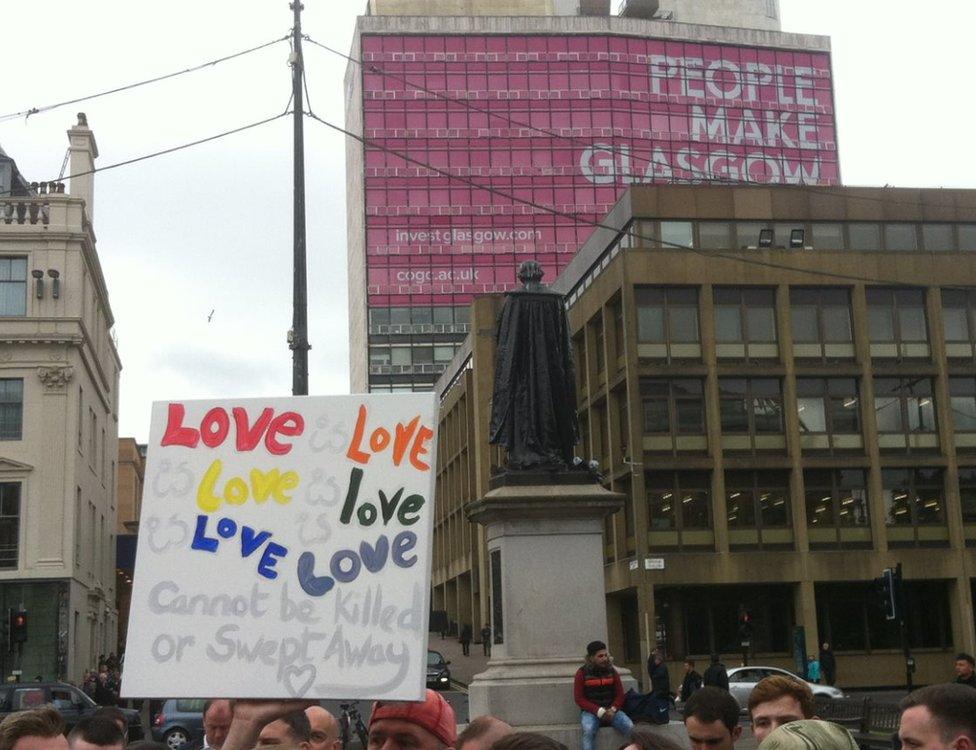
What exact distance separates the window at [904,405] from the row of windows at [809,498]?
1532 mm

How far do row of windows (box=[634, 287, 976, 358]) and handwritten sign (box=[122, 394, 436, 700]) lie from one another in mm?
44023

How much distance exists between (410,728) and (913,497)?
154 feet

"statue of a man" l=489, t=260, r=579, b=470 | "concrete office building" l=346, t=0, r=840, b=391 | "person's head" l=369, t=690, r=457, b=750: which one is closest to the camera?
"person's head" l=369, t=690, r=457, b=750

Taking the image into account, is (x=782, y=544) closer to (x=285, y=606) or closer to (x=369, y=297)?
(x=285, y=606)

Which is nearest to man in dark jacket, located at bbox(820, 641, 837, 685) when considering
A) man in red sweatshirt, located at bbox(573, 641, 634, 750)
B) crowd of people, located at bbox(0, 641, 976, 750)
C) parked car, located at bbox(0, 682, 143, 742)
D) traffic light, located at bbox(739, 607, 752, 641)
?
traffic light, located at bbox(739, 607, 752, 641)

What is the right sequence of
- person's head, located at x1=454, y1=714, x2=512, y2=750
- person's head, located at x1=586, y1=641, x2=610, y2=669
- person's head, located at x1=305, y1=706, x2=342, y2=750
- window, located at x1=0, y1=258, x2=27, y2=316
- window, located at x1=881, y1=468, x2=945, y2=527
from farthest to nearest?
window, located at x1=881, y1=468, x2=945, y2=527
window, located at x1=0, y1=258, x2=27, y2=316
person's head, located at x1=586, y1=641, x2=610, y2=669
person's head, located at x1=305, y1=706, x2=342, y2=750
person's head, located at x1=454, y1=714, x2=512, y2=750

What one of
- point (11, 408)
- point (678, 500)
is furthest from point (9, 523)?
point (678, 500)

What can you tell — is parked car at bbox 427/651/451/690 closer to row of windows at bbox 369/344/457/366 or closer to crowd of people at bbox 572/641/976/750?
crowd of people at bbox 572/641/976/750

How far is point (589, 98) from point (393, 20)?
14.4 meters

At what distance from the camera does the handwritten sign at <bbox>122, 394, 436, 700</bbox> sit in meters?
5.53

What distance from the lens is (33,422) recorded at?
47875 mm

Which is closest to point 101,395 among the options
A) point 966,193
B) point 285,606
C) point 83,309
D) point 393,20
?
point 83,309

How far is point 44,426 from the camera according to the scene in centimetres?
4794

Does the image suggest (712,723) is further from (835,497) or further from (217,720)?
(835,497)
